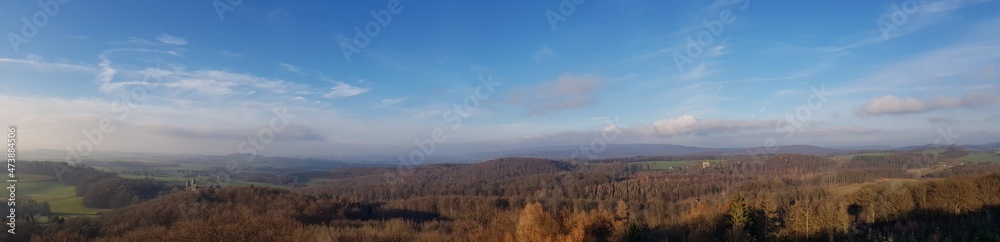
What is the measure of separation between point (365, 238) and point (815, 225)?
129ft

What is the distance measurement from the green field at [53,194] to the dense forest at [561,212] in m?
1.93

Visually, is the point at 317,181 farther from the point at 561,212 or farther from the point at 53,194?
the point at 561,212

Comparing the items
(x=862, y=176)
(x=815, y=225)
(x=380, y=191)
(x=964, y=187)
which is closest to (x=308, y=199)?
(x=380, y=191)

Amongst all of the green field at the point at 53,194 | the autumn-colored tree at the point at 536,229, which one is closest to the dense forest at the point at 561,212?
the autumn-colored tree at the point at 536,229

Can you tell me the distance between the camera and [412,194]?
11319 centimetres

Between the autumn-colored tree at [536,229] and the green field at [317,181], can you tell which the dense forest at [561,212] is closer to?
the autumn-colored tree at [536,229]

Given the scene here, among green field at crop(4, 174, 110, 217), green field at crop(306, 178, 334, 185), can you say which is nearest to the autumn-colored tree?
green field at crop(4, 174, 110, 217)

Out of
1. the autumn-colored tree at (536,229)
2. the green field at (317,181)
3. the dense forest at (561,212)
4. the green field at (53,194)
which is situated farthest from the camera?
the green field at (317,181)

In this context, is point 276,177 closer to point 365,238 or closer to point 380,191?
point 380,191

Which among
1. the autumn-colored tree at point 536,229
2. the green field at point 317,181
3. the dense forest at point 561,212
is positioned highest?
the autumn-colored tree at point 536,229

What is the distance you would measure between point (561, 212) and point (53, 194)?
5982cm

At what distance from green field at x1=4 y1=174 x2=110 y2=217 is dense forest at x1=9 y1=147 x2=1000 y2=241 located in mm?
1929

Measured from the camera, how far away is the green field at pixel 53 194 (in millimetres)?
48531

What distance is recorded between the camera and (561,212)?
141 ft
